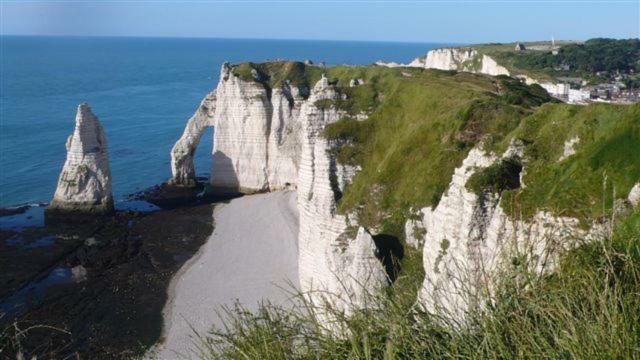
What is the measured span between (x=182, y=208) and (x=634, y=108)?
4134 centimetres

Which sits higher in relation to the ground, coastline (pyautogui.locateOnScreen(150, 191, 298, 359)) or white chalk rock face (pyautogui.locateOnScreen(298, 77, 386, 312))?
white chalk rock face (pyautogui.locateOnScreen(298, 77, 386, 312))

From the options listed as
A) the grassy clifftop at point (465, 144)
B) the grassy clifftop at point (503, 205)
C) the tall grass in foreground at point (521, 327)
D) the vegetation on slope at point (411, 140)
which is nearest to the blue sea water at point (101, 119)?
the vegetation on slope at point (411, 140)

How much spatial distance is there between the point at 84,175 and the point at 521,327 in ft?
156

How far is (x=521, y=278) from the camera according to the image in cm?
799

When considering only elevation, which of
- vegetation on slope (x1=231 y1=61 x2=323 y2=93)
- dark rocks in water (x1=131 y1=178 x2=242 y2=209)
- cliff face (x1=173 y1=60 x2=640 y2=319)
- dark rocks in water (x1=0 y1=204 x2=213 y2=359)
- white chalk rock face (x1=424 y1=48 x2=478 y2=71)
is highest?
white chalk rock face (x1=424 y1=48 x2=478 y2=71)

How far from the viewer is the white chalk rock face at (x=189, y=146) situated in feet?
190

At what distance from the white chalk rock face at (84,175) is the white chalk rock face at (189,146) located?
9.74 meters

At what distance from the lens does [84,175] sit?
47969 mm

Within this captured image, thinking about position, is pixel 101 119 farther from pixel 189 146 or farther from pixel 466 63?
pixel 466 63

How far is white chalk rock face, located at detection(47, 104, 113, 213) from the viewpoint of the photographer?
47844 millimetres

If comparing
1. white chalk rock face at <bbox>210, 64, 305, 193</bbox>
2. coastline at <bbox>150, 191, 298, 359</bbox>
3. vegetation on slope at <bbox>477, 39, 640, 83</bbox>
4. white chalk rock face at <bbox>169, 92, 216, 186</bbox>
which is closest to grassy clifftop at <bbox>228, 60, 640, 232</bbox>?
coastline at <bbox>150, 191, 298, 359</bbox>

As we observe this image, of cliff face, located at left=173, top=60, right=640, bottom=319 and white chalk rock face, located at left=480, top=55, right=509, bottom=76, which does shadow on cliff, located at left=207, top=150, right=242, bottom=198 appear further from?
white chalk rock face, located at left=480, top=55, right=509, bottom=76

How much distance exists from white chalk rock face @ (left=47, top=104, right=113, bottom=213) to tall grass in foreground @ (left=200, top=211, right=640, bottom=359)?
44.3 m

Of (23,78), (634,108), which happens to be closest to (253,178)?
(634,108)
